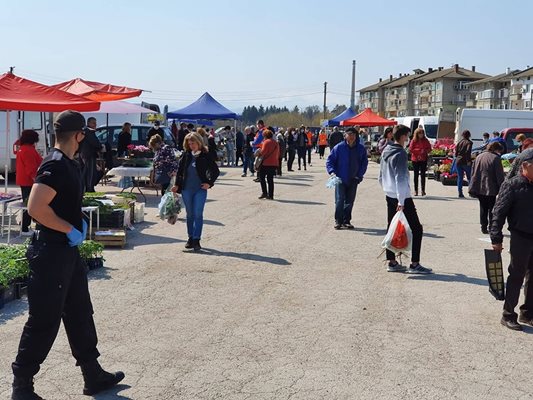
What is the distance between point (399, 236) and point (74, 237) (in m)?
5.13

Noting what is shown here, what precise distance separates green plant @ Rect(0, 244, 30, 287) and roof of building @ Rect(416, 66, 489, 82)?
12187 cm

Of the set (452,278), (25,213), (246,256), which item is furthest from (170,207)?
(452,278)

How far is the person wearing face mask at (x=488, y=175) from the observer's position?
37.7ft

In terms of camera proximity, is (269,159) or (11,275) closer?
(11,275)

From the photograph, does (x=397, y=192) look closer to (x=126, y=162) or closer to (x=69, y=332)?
(x=69, y=332)

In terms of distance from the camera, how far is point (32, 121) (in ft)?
65.0

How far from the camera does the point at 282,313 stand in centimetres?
695

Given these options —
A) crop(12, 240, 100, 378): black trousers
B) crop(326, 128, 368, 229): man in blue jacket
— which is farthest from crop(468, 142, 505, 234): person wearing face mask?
crop(12, 240, 100, 378): black trousers

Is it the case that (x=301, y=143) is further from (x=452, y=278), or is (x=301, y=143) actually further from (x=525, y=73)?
(x=525, y=73)

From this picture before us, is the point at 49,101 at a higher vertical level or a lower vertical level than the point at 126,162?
higher

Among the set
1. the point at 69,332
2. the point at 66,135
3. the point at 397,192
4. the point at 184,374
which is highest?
the point at 66,135

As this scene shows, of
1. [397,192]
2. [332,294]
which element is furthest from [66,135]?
[397,192]

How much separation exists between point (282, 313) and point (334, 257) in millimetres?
3154

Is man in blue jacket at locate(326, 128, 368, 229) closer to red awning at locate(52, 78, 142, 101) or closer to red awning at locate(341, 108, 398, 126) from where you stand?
red awning at locate(52, 78, 142, 101)
